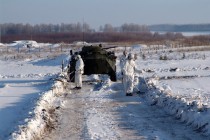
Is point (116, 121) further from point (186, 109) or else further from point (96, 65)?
point (96, 65)

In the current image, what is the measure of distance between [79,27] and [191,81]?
14641cm

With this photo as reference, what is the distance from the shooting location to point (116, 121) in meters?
13.6

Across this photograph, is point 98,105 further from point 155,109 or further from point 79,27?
point 79,27

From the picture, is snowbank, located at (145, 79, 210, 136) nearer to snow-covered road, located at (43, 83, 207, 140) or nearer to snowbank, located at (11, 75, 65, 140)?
snow-covered road, located at (43, 83, 207, 140)

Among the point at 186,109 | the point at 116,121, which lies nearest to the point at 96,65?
the point at 116,121

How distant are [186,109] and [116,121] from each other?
195cm

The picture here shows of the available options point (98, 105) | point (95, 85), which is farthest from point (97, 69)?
point (98, 105)

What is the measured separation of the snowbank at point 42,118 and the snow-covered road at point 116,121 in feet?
0.79

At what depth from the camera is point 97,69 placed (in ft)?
81.8

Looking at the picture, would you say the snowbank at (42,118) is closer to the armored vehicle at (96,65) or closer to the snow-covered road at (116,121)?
A: the snow-covered road at (116,121)

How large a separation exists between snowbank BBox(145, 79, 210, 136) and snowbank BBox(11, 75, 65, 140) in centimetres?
335

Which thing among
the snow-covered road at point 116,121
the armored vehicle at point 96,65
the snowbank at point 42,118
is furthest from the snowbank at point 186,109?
the armored vehicle at point 96,65

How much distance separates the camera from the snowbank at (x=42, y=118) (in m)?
11.2

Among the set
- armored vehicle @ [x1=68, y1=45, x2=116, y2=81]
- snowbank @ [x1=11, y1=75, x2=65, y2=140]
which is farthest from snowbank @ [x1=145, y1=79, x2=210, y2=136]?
armored vehicle @ [x1=68, y1=45, x2=116, y2=81]
